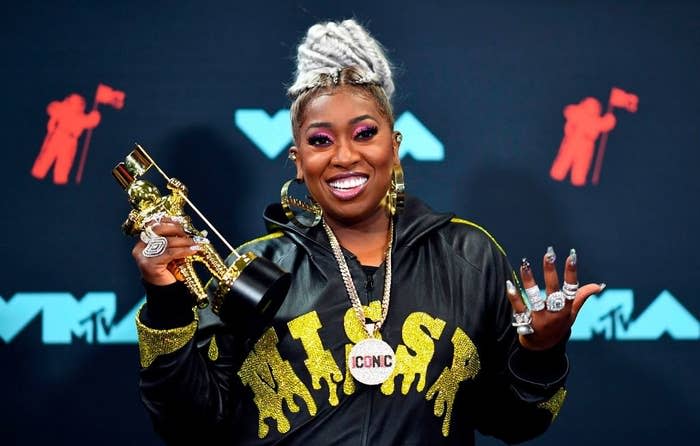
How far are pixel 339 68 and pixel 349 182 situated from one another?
0.73 ft

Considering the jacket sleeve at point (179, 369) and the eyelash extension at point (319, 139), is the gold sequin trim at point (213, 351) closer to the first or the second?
Answer: the jacket sleeve at point (179, 369)

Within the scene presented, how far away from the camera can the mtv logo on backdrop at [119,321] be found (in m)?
2.42

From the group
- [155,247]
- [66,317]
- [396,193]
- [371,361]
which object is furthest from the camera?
[66,317]

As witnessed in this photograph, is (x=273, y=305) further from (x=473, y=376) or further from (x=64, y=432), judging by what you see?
(x=64, y=432)

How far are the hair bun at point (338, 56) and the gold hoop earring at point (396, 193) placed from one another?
0.56 feet

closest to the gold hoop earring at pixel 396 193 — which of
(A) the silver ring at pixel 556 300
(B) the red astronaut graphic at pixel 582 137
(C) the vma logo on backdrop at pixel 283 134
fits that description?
(A) the silver ring at pixel 556 300

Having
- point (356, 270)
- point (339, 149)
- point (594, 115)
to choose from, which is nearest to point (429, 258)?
point (356, 270)

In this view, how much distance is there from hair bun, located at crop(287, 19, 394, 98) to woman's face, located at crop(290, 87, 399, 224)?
0.17 feet

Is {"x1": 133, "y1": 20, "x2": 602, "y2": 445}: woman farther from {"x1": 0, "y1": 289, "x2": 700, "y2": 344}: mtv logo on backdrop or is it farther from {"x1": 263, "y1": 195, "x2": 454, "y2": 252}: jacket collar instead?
{"x1": 0, "y1": 289, "x2": 700, "y2": 344}: mtv logo on backdrop

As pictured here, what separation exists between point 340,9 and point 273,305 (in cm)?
118

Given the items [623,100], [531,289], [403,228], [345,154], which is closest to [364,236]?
[403,228]

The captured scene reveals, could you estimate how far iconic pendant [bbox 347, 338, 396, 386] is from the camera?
5.25 ft

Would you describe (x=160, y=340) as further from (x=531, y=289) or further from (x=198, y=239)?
(x=531, y=289)

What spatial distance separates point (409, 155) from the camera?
2.47 meters
